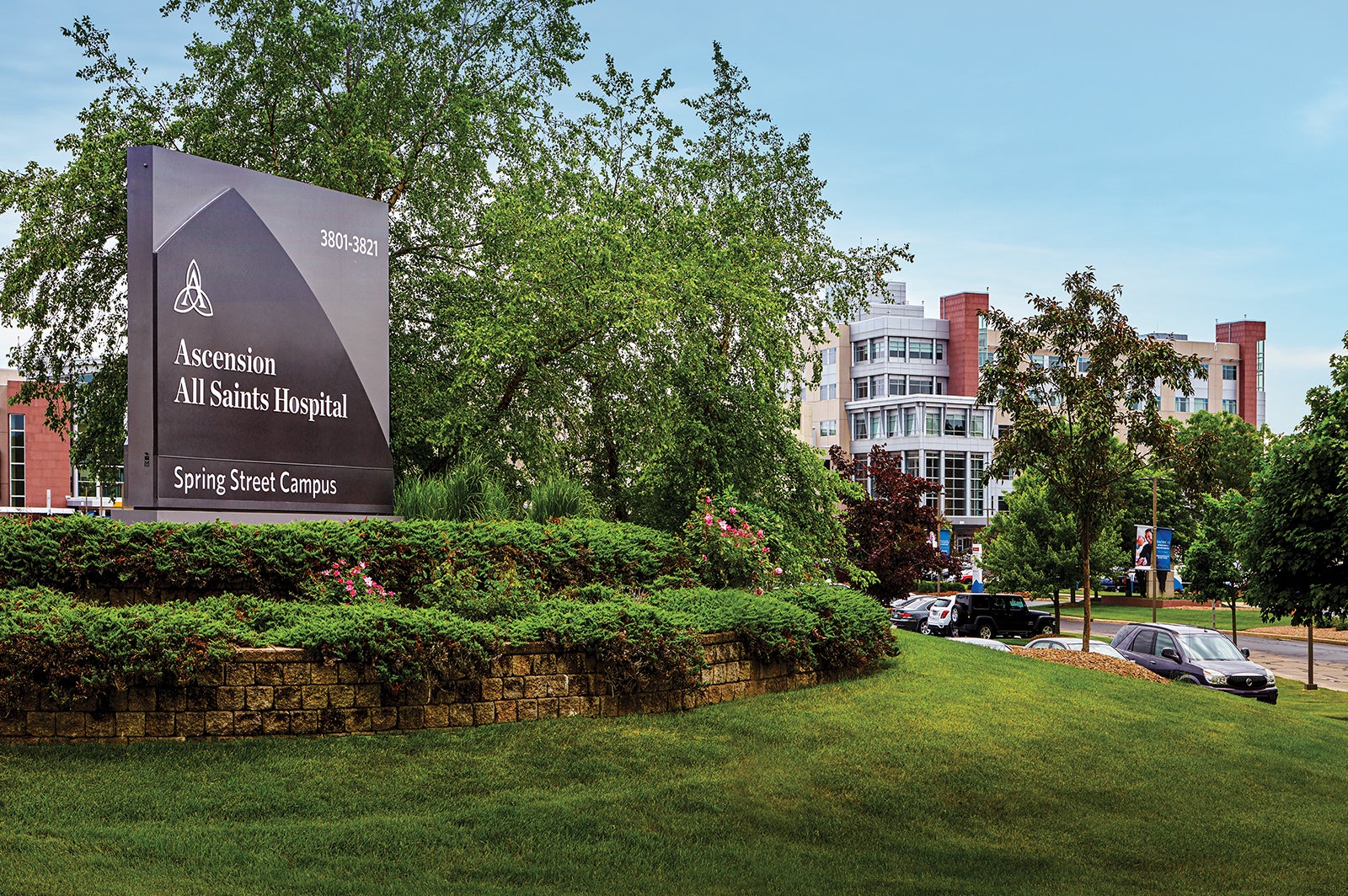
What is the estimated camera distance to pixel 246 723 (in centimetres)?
820

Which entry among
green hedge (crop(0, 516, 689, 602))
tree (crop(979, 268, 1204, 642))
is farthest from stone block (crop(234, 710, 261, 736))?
tree (crop(979, 268, 1204, 642))

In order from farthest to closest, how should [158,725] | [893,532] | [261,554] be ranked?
[893,532], [261,554], [158,725]

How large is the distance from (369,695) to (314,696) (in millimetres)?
375

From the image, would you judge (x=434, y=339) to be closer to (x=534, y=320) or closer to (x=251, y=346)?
(x=534, y=320)

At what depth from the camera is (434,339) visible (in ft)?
61.8

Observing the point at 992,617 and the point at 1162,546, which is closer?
the point at 1162,546

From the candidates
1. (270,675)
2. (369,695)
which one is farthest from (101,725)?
(369,695)

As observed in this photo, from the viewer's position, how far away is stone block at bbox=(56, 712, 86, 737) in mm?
7906

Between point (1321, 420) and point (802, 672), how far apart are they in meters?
13.2

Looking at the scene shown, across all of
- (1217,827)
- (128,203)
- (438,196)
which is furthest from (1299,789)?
(438,196)

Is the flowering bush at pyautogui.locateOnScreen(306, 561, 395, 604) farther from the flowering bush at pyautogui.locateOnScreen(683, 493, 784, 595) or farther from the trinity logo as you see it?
the flowering bush at pyautogui.locateOnScreen(683, 493, 784, 595)

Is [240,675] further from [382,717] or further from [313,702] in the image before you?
[382,717]

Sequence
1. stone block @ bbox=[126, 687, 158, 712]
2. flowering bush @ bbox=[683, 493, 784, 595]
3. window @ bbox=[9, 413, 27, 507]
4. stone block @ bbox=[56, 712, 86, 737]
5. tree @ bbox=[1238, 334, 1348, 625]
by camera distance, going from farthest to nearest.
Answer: window @ bbox=[9, 413, 27, 507] < tree @ bbox=[1238, 334, 1348, 625] < flowering bush @ bbox=[683, 493, 784, 595] < stone block @ bbox=[126, 687, 158, 712] < stone block @ bbox=[56, 712, 86, 737]

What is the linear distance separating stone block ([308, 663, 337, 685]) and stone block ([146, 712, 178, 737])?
3.12 feet
